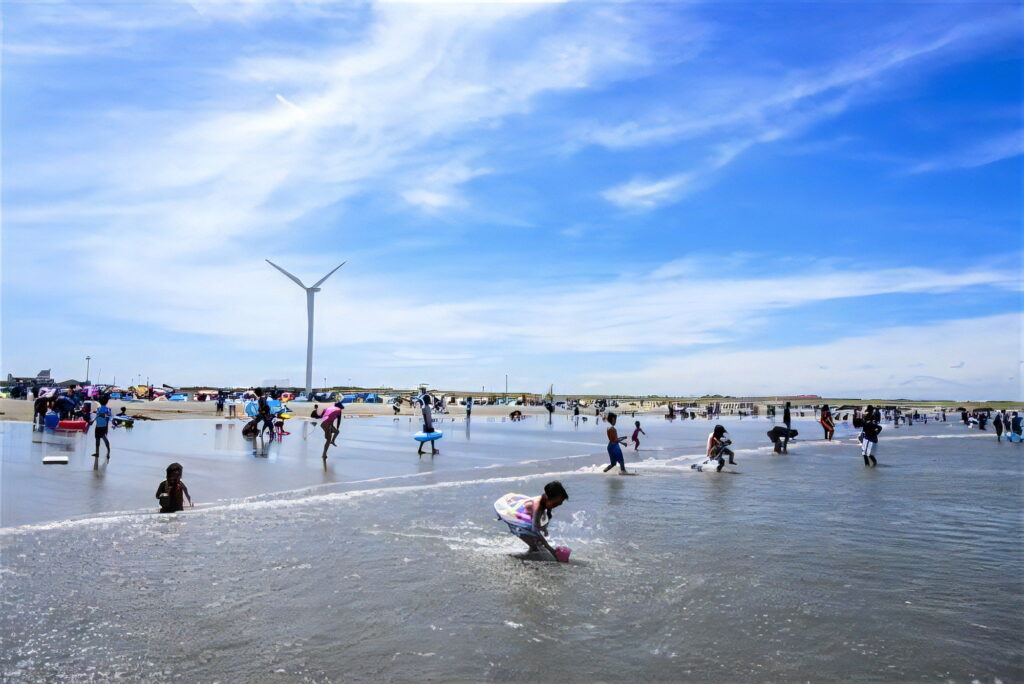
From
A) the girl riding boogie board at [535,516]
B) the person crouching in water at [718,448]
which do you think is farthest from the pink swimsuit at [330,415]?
the girl riding boogie board at [535,516]

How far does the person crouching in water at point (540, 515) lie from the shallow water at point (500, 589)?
1.17ft

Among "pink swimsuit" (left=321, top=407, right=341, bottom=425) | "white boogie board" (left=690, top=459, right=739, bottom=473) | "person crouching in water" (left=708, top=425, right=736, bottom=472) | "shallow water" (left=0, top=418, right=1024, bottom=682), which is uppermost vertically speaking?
"pink swimsuit" (left=321, top=407, right=341, bottom=425)

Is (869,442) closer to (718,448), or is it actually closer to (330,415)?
(718,448)

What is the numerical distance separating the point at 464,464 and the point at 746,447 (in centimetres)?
2163

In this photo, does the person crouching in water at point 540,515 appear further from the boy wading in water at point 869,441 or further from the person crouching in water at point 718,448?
the boy wading in water at point 869,441

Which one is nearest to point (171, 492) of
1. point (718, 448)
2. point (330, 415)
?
point (330, 415)

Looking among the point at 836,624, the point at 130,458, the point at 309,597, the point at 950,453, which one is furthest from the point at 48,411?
the point at 950,453

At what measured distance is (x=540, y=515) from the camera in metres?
10.7

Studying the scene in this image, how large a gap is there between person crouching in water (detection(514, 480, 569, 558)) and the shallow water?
0.36 metres

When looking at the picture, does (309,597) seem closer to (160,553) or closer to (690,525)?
(160,553)

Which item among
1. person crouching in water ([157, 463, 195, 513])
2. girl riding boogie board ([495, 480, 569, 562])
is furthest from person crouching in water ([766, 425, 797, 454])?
person crouching in water ([157, 463, 195, 513])

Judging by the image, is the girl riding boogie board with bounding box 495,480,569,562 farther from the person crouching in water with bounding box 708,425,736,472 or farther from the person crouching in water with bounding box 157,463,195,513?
the person crouching in water with bounding box 708,425,736,472

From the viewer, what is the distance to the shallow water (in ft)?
21.9

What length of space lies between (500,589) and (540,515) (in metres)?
1.87
